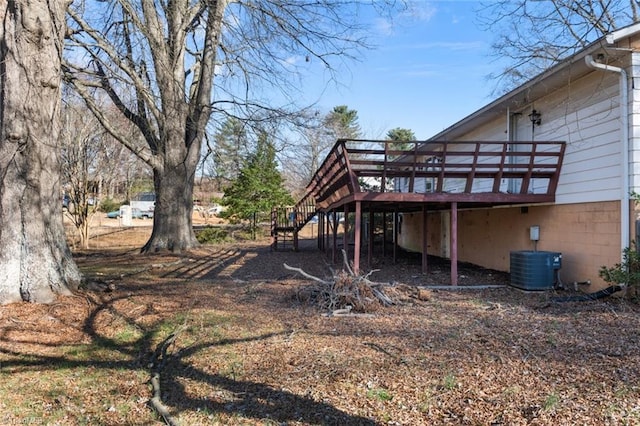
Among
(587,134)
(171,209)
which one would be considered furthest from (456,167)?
(171,209)

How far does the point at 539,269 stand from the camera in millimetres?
7969

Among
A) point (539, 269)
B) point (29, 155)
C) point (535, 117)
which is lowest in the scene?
point (539, 269)

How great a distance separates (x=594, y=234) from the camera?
7.60 m

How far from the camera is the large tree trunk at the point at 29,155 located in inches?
240

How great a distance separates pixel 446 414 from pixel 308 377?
48.0 inches

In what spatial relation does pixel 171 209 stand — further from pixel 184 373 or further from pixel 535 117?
pixel 535 117

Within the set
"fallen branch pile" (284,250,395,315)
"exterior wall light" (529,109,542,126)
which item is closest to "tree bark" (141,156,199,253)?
"fallen branch pile" (284,250,395,315)

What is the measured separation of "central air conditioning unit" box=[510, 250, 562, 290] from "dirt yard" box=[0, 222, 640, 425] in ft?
1.51

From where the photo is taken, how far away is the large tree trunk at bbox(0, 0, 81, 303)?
610cm

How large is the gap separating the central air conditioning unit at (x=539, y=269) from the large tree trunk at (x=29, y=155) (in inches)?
304

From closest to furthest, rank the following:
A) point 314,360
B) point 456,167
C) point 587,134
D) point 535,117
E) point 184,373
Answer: point 184,373 → point 314,360 → point 587,134 → point 456,167 → point 535,117

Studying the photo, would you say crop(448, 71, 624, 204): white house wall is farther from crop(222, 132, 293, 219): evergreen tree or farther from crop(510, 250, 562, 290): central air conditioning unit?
crop(222, 132, 293, 219): evergreen tree

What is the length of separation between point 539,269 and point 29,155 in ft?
28.1

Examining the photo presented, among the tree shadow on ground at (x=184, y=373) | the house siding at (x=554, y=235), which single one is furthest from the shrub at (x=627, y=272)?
the tree shadow on ground at (x=184, y=373)
